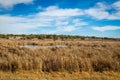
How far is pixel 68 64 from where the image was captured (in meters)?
13.6

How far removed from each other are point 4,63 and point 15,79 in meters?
3.64

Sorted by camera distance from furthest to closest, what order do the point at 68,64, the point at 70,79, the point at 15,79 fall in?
the point at 68,64 < the point at 70,79 < the point at 15,79

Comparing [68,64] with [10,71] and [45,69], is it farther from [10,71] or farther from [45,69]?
[10,71]

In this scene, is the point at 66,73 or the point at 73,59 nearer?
the point at 66,73

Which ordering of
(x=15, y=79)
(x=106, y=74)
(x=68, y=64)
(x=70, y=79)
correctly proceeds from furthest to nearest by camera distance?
(x=68, y=64) < (x=106, y=74) < (x=70, y=79) < (x=15, y=79)

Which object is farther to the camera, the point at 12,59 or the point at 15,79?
the point at 12,59

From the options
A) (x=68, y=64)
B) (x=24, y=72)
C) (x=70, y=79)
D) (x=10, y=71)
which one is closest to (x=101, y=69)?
(x=68, y=64)

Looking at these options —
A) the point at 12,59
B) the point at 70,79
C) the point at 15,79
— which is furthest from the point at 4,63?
the point at 70,79

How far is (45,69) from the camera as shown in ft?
44.1

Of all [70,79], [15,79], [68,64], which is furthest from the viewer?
[68,64]

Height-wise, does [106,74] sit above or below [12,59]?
below

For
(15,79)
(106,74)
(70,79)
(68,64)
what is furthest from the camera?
(68,64)

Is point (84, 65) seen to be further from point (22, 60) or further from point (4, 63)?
point (4, 63)

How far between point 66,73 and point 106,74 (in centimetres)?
236
